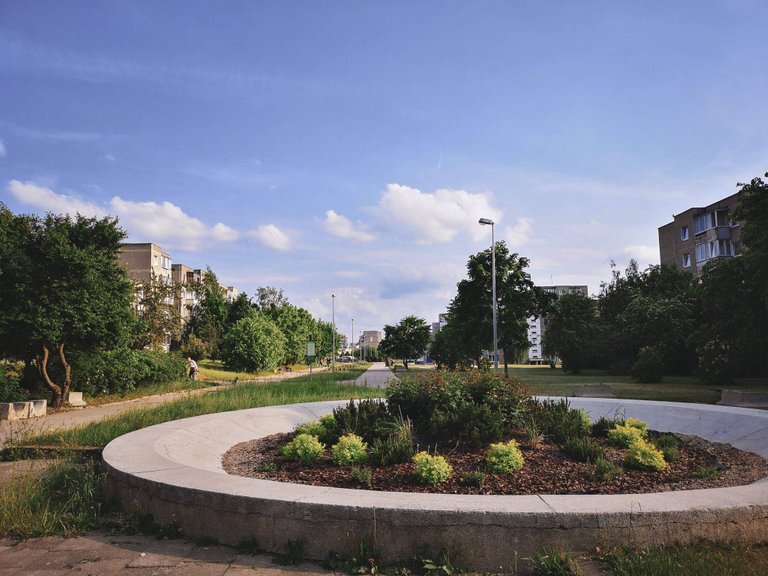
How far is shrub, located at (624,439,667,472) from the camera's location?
6.46 meters

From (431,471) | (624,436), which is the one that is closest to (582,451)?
(624,436)

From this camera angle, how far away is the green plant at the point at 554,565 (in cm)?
387

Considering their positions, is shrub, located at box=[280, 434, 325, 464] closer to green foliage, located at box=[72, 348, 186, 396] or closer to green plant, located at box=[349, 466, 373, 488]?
green plant, located at box=[349, 466, 373, 488]

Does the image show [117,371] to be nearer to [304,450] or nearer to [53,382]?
[53,382]

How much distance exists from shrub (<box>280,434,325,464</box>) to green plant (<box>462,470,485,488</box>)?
6.97ft

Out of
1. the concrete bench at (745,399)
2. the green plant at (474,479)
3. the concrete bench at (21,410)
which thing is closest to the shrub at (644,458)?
the green plant at (474,479)

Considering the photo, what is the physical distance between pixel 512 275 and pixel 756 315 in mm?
14185

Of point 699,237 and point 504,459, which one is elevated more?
point 699,237

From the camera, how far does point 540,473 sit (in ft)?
20.9

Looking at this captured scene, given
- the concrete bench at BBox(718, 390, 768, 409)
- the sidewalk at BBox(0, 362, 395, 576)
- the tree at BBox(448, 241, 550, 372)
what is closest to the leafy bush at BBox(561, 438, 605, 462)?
the sidewalk at BBox(0, 362, 395, 576)

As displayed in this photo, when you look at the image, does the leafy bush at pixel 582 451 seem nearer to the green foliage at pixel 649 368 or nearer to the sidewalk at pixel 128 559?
the sidewalk at pixel 128 559

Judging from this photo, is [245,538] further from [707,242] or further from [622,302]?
[707,242]

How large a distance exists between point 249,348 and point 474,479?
41.7 m

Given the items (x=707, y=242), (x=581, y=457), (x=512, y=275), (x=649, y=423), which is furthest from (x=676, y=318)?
(x=581, y=457)
